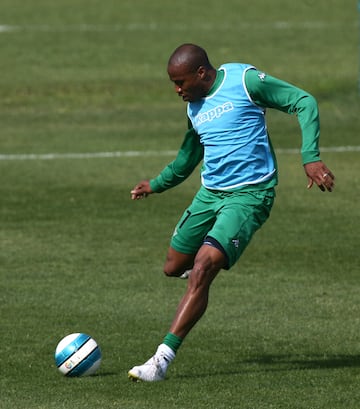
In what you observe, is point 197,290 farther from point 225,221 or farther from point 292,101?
point 292,101

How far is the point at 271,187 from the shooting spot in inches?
413

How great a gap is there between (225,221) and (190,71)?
1109 mm

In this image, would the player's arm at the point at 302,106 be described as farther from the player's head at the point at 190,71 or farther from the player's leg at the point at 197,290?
the player's leg at the point at 197,290

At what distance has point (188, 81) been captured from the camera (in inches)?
406

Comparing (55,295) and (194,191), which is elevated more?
(55,295)

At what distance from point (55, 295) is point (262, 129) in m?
3.33

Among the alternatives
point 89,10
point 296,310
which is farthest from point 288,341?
point 89,10

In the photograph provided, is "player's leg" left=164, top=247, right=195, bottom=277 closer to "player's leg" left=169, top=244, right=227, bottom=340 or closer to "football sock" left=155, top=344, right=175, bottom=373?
"player's leg" left=169, top=244, right=227, bottom=340

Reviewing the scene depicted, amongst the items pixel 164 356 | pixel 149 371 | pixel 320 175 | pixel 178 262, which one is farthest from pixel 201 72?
pixel 149 371

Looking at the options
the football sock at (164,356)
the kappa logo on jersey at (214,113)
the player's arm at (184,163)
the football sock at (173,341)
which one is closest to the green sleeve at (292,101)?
the kappa logo on jersey at (214,113)

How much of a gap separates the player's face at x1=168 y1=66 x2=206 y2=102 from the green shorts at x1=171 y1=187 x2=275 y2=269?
74 cm

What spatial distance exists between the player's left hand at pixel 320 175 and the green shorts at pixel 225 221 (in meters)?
0.63

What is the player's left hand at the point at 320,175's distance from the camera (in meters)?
9.74

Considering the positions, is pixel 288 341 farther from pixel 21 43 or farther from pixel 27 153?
pixel 21 43
